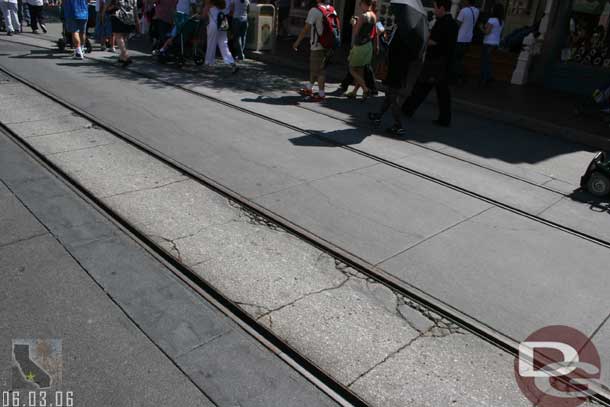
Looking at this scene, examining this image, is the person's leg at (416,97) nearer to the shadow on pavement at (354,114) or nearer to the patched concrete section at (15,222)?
the shadow on pavement at (354,114)

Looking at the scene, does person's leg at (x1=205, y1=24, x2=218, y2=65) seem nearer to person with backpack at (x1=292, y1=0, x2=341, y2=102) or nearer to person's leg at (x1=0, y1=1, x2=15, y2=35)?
person with backpack at (x1=292, y1=0, x2=341, y2=102)

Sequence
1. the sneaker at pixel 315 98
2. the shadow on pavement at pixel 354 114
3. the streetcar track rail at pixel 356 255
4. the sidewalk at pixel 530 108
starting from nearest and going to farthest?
the streetcar track rail at pixel 356 255, the shadow on pavement at pixel 354 114, the sidewalk at pixel 530 108, the sneaker at pixel 315 98

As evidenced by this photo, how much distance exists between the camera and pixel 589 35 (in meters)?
13.6

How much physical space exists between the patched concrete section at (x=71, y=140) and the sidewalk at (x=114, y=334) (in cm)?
206

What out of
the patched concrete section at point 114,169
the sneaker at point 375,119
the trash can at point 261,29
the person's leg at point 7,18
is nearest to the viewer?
the patched concrete section at point 114,169

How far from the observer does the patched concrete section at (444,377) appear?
3.11m

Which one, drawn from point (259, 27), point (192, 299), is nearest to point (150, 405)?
point (192, 299)

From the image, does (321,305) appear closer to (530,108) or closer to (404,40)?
(404,40)

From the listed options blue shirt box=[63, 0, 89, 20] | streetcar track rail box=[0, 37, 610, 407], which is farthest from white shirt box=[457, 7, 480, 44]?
blue shirt box=[63, 0, 89, 20]

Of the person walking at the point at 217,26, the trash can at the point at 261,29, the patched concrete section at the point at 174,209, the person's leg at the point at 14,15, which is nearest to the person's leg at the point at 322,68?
the person walking at the point at 217,26

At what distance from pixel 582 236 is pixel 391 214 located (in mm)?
1994

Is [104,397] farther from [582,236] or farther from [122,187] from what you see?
[582,236]

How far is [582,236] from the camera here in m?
5.37

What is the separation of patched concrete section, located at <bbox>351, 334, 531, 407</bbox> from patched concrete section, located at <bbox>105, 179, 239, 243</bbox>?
2.32 meters
